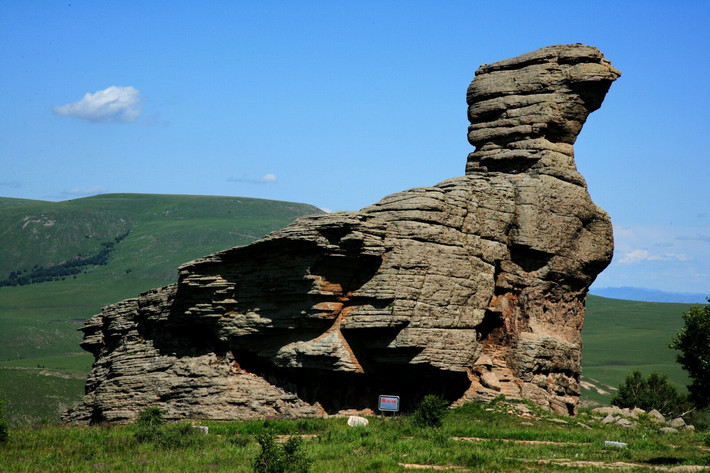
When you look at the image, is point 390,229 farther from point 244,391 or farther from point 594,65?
point 594,65

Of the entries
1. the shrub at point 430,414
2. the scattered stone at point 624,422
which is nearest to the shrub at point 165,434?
the shrub at point 430,414

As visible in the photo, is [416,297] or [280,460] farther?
[416,297]

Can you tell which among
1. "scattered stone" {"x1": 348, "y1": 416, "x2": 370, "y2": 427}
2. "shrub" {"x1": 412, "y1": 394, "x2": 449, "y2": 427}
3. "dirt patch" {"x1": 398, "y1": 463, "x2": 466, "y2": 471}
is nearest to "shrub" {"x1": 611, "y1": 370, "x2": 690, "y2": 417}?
"shrub" {"x1": 412, "y1": 394, "x2": 449, "y2": 427}

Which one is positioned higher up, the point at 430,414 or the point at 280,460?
the point at 430,414

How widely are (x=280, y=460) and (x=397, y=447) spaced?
583 centimetres

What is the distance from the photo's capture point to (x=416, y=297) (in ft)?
108

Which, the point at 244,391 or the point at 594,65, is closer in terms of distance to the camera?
the point at 244,391

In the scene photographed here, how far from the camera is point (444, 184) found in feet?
118

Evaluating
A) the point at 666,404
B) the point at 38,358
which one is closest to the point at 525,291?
the point at 666,404

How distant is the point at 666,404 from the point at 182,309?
40.5 m

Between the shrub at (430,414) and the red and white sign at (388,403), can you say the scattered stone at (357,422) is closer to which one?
the red and white sign at (388,403)

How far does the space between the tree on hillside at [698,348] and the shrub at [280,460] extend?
30.7 metres

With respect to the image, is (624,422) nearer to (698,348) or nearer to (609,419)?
(609,419)

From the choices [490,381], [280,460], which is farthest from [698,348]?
[280,460]
